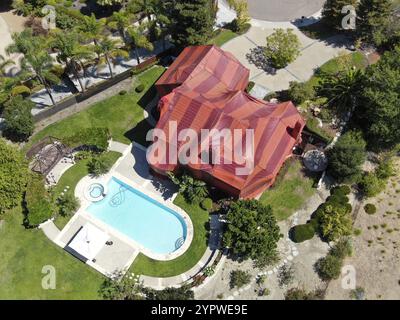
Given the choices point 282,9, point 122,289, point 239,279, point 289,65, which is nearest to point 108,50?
point 289,65

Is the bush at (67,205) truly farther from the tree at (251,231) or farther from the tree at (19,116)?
the tree at (251,231)

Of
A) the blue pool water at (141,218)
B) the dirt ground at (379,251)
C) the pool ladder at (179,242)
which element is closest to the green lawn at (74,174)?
the blue pool water at (141,218)

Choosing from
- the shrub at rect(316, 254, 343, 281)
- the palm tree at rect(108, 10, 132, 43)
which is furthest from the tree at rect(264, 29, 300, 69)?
the shrub at rect(316, 254, 343, 281)

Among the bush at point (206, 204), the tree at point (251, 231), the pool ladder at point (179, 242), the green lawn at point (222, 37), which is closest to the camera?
the tree at point (251, 231)

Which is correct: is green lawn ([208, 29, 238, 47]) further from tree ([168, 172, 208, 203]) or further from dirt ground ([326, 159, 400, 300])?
dirt ground ([326, 159, 400, 300])
